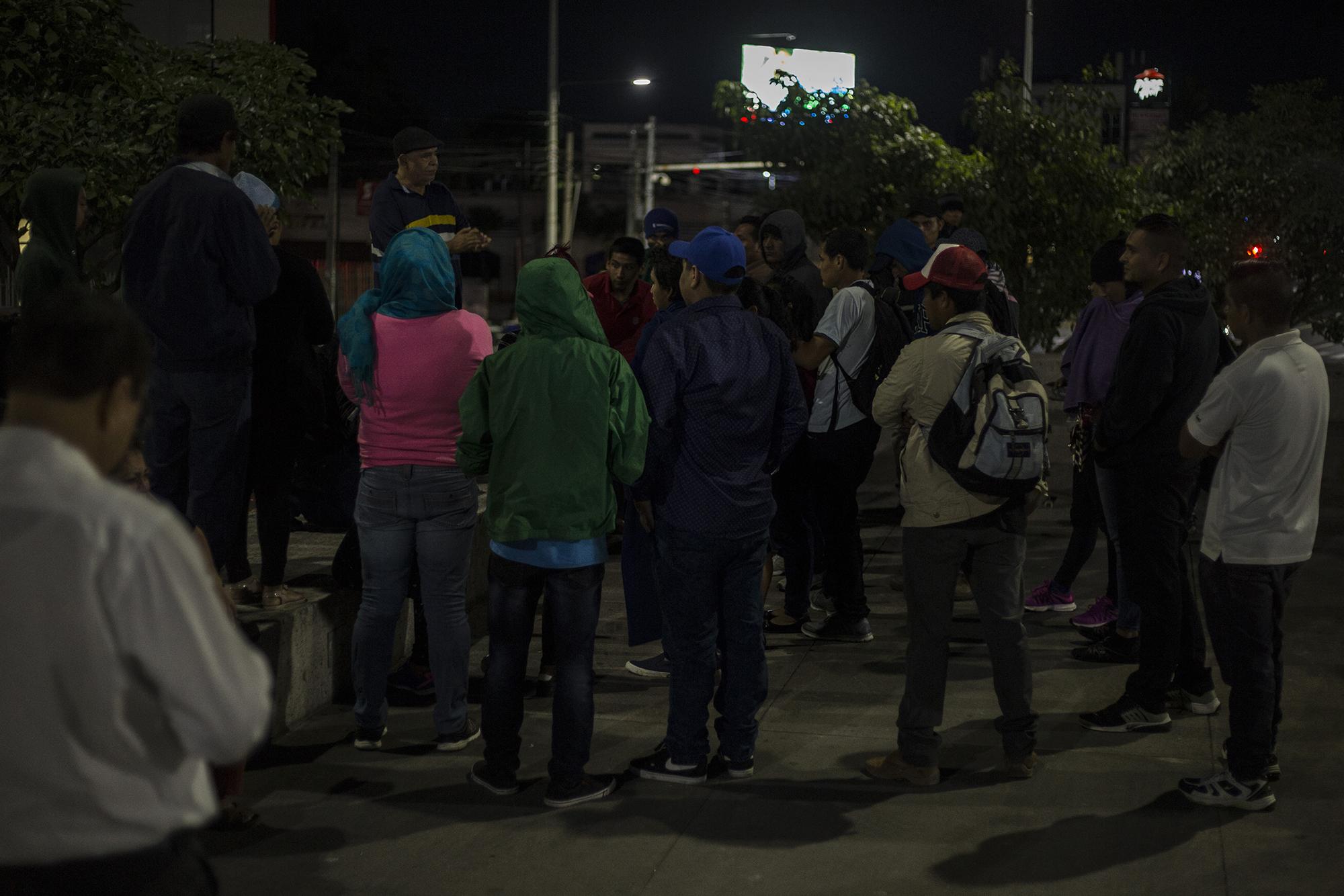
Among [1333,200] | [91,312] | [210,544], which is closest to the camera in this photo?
[91,312]

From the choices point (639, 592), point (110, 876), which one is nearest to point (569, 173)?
point (639, 592)

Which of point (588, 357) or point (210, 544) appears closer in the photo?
point (588, 357)

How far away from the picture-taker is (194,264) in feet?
16.3

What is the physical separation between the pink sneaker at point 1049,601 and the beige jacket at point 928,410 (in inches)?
116

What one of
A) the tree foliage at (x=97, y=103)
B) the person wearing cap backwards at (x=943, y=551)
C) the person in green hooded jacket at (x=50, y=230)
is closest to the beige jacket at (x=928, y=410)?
the person wearing cap backwards at (x=943, y=551)

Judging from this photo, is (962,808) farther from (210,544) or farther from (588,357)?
(210,544)

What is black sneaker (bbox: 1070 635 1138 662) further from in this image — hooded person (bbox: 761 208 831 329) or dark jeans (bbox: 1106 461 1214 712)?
hooded person (bbox: 761 208 831 329)

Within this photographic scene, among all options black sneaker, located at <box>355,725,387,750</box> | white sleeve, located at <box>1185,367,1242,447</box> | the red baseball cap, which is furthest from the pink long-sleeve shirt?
white sleeve, located at <box>1185,367,1242,447</box>

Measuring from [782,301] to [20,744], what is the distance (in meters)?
5.07

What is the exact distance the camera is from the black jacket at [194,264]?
4969 mm

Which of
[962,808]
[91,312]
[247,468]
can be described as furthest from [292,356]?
[91,312]

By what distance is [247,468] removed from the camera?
18.4ft

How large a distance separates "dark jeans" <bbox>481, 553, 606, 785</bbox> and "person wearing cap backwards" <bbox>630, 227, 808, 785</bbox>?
347mm

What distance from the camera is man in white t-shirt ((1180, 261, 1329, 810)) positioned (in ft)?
15.0
